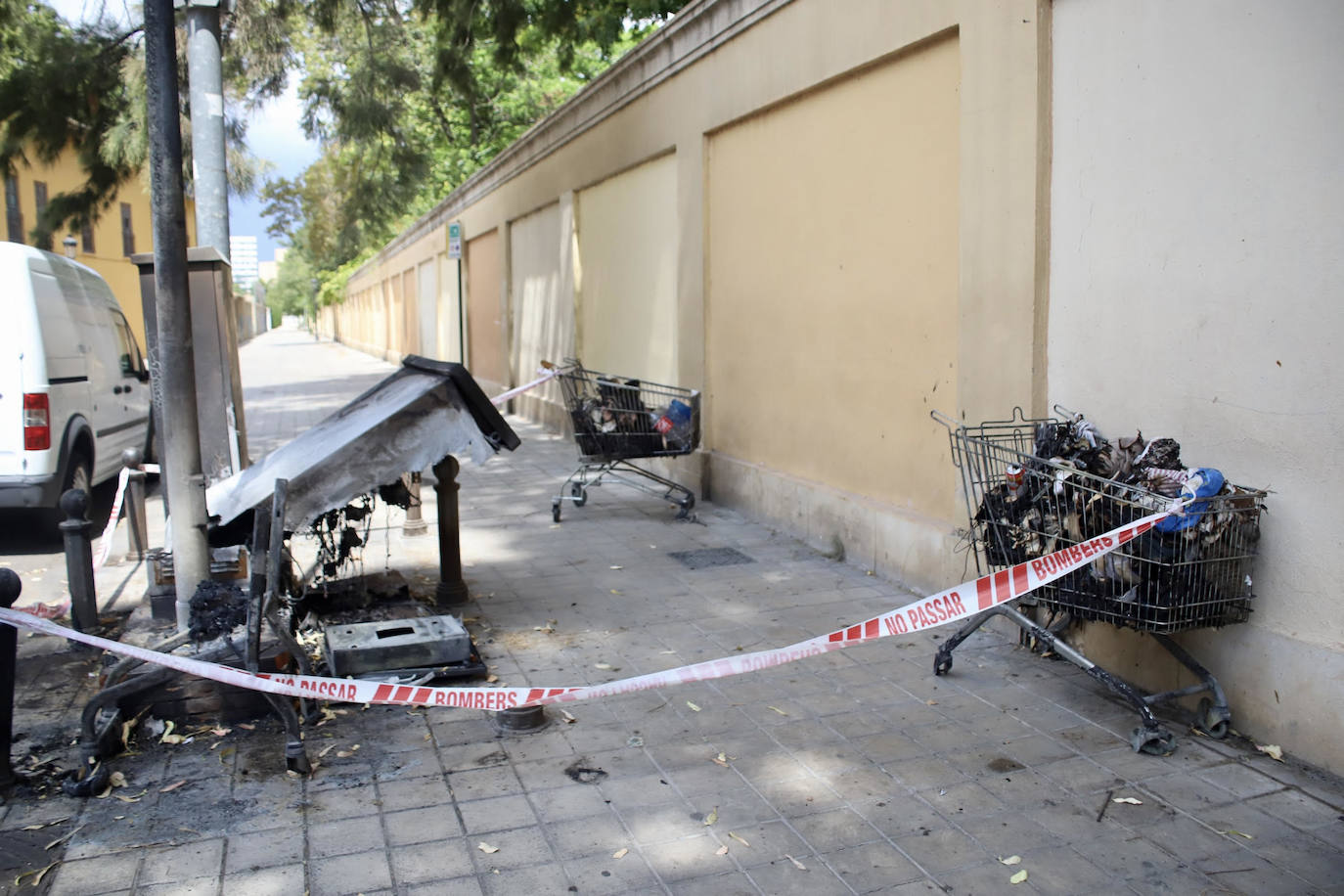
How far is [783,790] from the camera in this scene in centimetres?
392

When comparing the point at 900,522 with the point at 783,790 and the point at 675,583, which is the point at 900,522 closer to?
the point at 675,583

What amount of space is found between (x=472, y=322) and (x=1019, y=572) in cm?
1875

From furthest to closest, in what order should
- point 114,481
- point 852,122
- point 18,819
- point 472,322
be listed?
point 472,322
point 114,481
point 852,122
point 18,819

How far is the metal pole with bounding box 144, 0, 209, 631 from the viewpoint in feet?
16.8

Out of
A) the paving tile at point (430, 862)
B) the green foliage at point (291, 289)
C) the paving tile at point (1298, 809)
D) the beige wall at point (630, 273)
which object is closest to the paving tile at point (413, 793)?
the paving tile at point (430, 862)

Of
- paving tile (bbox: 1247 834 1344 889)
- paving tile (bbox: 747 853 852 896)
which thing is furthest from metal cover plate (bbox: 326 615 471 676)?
paving tile (bbox: 1247 834 1344 889)

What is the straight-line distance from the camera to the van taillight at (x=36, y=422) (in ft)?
26.3

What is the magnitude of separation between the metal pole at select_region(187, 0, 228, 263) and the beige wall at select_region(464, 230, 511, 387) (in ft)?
31.0

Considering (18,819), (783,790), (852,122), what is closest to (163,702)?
(18,819)

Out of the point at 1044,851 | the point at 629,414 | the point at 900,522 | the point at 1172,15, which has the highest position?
the point at 1172,15

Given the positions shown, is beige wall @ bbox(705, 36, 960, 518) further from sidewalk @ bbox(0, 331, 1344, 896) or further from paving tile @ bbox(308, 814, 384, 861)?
paving tile @ bbox(308, 814, 384, 861)

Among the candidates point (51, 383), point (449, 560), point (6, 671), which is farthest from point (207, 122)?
point (6, 671)

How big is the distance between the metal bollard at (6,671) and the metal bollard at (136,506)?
10.7ft

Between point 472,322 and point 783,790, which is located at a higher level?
point 472,322
